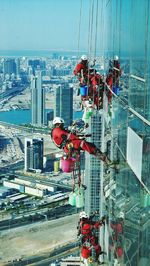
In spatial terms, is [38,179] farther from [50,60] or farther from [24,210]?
[50,60]

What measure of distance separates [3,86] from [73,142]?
17523 mm

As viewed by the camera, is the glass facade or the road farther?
the road

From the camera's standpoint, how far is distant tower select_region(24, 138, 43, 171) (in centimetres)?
1245

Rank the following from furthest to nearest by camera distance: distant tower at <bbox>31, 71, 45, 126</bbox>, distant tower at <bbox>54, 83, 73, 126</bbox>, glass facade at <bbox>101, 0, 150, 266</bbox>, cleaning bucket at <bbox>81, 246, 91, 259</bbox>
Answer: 1. distant tower at <bbox>31, 71, 45, 126</bbox>
2. distant tower at <bbox>54, 83, 73, 126</bbox>
3. cleaning bucket at <bbox>81, 246, 91, 259</bbox>
4. glass facade at <bbox>101, 0, 150, 266</bbox>

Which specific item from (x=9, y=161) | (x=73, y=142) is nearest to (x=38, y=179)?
(x=9, y=161)

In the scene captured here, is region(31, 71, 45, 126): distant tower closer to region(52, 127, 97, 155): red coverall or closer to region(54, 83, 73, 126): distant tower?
region(54, 83, 73, 126): distant tower

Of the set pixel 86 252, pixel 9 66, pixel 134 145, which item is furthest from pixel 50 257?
pixel 9 66

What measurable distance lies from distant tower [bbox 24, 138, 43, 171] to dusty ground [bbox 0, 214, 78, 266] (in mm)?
3644

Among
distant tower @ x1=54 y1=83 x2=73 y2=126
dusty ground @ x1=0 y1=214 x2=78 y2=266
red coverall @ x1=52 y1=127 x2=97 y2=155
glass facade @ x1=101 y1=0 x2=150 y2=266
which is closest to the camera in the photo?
glass facade @ x1=101 y1=0 x2=150 y2=266

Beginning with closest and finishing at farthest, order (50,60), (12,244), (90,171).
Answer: (90,171), (12,244), (50,60)

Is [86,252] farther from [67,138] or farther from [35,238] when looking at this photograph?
[35,238]

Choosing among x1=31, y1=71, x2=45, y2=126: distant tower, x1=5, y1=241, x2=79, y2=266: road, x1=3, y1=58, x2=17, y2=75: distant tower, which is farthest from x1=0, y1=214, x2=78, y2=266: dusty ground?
x1=3, y1=58, x2=17, y2=75: distant tower

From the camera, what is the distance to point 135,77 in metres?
0.92

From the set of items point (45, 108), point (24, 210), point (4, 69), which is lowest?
point (24, 210)
